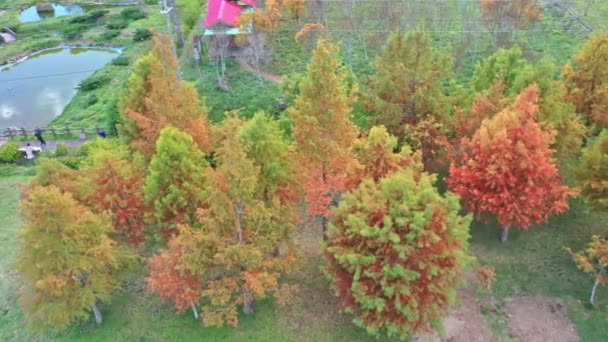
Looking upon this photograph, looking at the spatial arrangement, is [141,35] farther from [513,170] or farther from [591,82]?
[513,170]

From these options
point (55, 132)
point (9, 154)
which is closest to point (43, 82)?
point (55, 132)

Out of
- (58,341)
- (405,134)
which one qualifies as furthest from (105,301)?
(405,134)

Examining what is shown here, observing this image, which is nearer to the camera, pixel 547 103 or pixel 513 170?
pixel 513 170

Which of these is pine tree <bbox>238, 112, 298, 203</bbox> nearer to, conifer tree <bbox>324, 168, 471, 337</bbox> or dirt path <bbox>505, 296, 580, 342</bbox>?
conifer tree <bbox>324, 168, 471, 337</bbox>

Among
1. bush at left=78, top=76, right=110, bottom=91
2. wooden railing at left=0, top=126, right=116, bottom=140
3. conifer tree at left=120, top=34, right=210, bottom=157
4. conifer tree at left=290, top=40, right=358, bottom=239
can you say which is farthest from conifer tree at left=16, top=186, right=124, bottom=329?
bush at left=78, top=76, right=110, bottom=91

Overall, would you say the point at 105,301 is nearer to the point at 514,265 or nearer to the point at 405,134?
the point at 405,134
